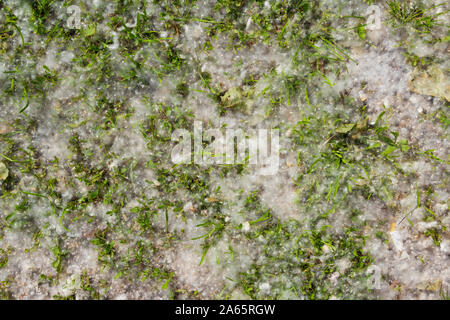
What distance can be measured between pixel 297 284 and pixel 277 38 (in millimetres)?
2332

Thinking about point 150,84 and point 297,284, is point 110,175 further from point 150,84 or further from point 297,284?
point 297,284

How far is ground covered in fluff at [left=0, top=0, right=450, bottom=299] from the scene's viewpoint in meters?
2.84

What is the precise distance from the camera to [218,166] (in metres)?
2.89

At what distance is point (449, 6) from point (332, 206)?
6.89 ft

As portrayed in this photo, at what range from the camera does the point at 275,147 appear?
2.88m

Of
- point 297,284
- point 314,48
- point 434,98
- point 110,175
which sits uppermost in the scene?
point 314,48

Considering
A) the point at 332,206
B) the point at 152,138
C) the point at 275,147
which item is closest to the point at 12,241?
the point at 152,138

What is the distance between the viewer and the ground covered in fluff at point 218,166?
2836 millimetres

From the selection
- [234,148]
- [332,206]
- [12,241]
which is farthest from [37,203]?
[332,206]

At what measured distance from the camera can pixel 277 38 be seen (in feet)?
9.37
